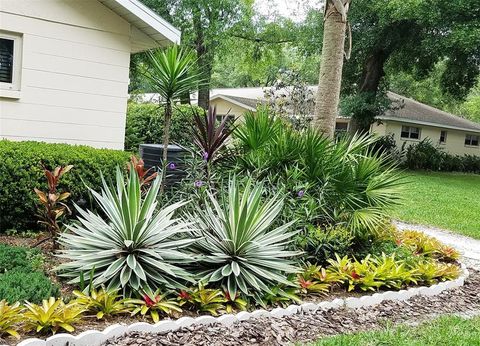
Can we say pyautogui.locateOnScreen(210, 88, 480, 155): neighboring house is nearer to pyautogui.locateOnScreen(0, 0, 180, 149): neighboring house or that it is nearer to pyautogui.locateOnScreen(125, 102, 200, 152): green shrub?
pyautogui.locateOnScreen(125, 102, 200, 152): green shrub

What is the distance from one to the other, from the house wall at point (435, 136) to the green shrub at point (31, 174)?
72.4 ft

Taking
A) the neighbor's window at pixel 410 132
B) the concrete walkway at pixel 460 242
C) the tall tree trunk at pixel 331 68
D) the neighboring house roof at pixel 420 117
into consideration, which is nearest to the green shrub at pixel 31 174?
the tall tree trunk at pixel 331 68

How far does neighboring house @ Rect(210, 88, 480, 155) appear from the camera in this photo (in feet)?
83.1

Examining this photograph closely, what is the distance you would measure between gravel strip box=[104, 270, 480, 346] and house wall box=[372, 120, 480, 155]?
72.6ft

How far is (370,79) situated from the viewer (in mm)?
23922

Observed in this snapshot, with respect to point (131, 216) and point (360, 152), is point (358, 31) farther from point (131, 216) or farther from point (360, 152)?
point (131, 216)

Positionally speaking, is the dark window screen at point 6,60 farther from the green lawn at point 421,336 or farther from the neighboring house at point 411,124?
the neighboring house at point 411,124

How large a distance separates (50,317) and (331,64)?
5.22 meters

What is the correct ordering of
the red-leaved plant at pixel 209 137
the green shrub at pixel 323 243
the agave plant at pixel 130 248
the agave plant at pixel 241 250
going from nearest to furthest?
the agave plant at pixel 130 248
the agave plant at pixel 241 250
the green shrub at pixel 323 243
the red-leaved plant at pixel 209 137

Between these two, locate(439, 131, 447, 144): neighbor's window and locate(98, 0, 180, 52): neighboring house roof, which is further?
locate(439, 131, 447, 144): neighbor's window

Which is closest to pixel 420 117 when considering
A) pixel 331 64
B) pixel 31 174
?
pixel 331 64

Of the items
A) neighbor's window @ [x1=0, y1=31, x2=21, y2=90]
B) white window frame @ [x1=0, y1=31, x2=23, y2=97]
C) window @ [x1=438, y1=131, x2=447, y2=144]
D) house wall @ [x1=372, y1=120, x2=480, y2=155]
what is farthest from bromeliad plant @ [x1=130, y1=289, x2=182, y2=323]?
window @ [x1=438, y1=131, x2=447, y2=144]

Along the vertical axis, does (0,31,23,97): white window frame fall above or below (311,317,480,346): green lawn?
above

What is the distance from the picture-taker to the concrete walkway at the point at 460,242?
7.50m
